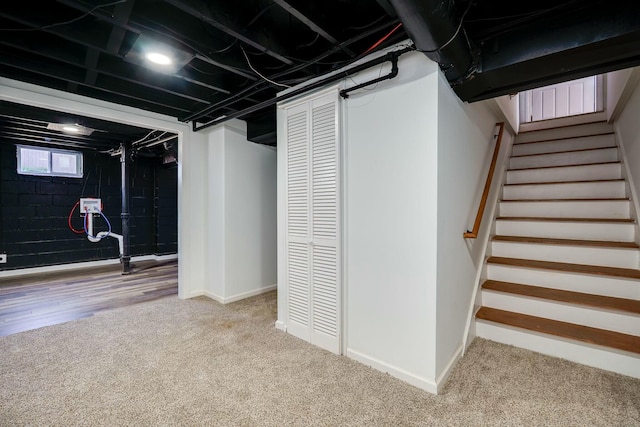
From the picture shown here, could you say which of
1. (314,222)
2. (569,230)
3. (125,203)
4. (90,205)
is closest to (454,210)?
(314,222)

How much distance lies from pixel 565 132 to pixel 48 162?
860 centimetres

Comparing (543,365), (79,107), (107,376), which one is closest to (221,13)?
(79,107)

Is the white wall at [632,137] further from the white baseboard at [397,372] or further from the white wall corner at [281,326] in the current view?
the white wall corner at [281,326]

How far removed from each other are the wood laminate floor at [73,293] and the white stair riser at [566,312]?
4.05 m

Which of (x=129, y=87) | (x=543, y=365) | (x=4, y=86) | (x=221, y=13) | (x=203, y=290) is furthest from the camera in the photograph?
(x=203, y=290)

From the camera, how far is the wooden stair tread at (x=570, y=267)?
90.5 inches

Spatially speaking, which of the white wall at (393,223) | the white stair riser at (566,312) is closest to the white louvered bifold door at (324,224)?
the white wall at (393,223)

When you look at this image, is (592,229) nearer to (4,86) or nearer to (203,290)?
(203,290)

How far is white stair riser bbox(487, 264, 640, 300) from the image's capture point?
2.26 m

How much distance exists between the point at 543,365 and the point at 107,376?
10.5 feet

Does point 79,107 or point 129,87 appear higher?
point 129,87

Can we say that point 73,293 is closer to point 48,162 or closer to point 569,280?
point 48,162

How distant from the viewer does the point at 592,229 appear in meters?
2.71

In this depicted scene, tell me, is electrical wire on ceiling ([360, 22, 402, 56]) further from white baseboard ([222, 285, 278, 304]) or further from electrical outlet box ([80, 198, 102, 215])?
electrical outlet box ([80, 198, 102, 215])
